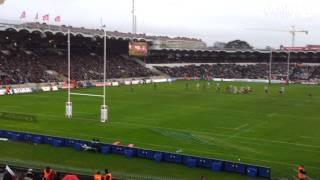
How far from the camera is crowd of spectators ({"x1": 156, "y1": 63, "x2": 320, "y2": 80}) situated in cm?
12038

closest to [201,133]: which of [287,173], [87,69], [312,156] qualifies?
[312,156]

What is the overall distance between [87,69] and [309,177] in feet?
241

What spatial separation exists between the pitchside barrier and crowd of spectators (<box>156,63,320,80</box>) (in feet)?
287

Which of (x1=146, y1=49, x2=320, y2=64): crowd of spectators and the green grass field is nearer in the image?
the green grass field

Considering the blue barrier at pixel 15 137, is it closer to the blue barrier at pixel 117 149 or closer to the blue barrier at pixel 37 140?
the blue barrier at pixel 37 140

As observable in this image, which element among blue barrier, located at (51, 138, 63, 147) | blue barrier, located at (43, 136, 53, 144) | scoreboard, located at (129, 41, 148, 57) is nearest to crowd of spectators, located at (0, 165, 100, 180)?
blue barrier, located at (51, 138, 63, 147)

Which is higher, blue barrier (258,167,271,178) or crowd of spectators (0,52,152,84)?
crowd of spectators (0,52,152,84)

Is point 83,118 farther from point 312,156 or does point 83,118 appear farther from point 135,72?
point 135,72

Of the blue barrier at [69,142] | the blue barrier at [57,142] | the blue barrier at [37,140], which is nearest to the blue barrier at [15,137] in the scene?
the blue barrier at [37,140]

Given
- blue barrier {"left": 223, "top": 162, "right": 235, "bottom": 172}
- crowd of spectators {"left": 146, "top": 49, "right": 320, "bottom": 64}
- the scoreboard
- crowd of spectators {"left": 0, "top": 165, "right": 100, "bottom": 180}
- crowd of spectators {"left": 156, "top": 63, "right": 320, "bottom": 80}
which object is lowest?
crowd of spectators {"left": 156, "top": 63, "right": 320, "bottom": 80}

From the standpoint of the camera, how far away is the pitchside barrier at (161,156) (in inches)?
958

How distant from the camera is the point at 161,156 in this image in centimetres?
2659

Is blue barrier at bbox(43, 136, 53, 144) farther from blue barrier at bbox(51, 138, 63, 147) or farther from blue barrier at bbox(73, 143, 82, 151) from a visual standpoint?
blue barrier at bbox(73, 143, 82, 151)

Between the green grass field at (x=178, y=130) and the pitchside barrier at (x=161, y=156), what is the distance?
1.71 feet
